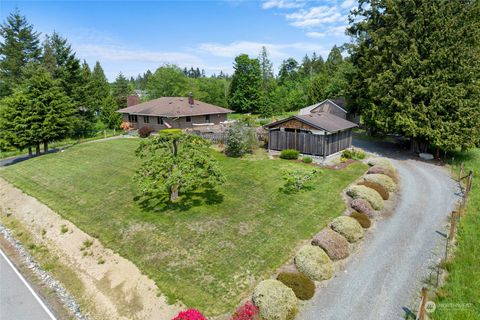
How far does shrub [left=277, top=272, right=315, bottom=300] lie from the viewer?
1194 centimetres

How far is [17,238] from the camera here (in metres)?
19.6

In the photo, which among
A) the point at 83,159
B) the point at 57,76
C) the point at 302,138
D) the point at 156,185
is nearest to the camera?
the point at 156,185

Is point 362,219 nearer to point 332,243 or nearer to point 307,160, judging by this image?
point 332,243

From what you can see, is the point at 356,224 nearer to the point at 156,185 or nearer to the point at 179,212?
the point at 179,212

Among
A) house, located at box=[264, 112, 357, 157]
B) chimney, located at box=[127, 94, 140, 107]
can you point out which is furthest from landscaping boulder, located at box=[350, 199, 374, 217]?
chimney, located at box=[127, 94, 140, 107]

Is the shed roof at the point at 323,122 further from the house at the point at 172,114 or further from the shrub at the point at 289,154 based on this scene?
the house at the point at 172,114

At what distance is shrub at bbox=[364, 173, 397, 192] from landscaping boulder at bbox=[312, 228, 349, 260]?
802 cm

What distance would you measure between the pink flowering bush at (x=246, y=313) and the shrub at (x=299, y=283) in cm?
184

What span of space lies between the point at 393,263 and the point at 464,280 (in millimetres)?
2641

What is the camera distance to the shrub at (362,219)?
55.1ft

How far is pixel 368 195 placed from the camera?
754 inches

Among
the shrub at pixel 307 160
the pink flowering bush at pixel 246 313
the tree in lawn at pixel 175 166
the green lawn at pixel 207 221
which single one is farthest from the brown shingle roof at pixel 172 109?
the pink flowering bush at pixel 246 313

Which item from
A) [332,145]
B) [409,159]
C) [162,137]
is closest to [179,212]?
[162,137]

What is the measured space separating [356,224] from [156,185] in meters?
11.8
